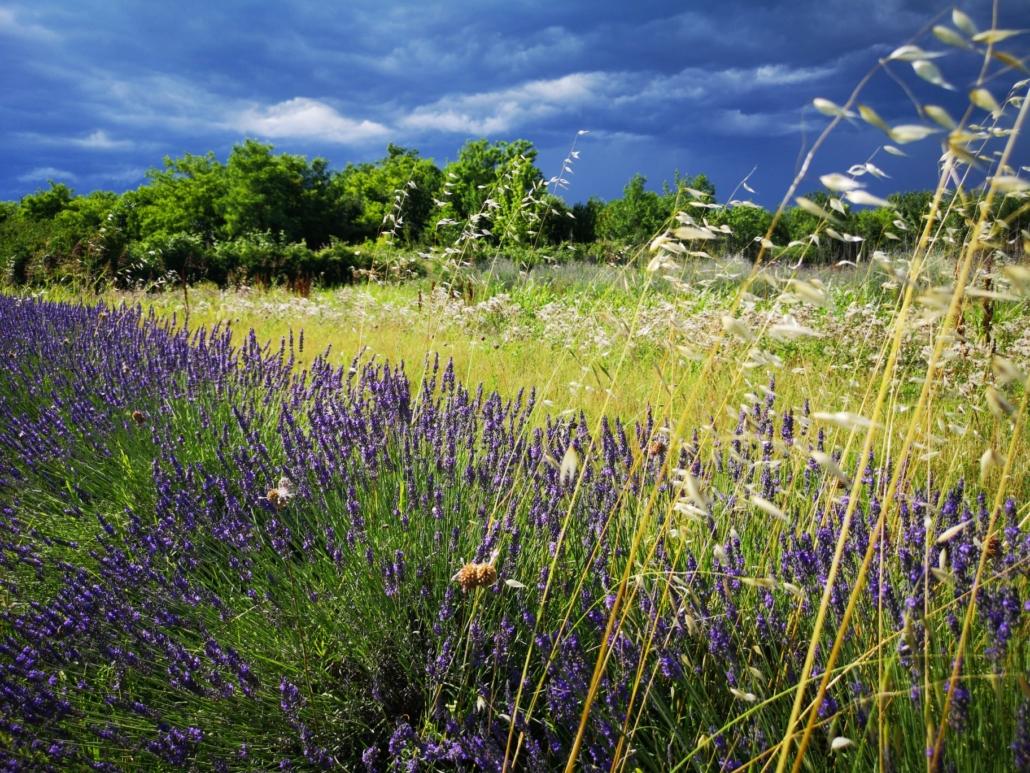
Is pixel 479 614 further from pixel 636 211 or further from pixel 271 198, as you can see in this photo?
pixel 636 211

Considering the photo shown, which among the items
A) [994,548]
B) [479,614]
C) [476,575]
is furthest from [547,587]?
[994,548]

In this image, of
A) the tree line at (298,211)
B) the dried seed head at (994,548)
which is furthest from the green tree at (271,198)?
the dried seed head at (994,548)

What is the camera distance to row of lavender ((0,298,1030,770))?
50.1 inches

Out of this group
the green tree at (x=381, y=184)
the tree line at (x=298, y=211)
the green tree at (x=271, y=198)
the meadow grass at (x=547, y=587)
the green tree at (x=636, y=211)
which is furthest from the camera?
the green tree at (x=636, y=211)

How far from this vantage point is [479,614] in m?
1.60

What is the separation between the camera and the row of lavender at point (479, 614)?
4.17ft

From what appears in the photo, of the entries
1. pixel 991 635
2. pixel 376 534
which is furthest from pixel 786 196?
pixel 376 534

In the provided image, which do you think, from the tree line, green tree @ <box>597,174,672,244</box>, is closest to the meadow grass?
the tree line

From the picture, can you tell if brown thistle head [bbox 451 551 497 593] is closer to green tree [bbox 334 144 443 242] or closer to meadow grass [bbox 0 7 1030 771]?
meadow grass [bbox 0 7 1030 771]

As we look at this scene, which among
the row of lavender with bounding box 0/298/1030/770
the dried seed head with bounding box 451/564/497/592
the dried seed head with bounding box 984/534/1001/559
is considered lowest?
the row of lavender with bounding box 0/298/1030/770

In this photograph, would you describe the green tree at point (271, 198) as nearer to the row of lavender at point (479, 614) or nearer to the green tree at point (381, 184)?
the green tree at point (381, 184)

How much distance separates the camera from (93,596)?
72.2 inches

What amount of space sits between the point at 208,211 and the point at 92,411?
1221 inches

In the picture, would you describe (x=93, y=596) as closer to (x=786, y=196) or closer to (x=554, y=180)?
(x=786, y=196)
